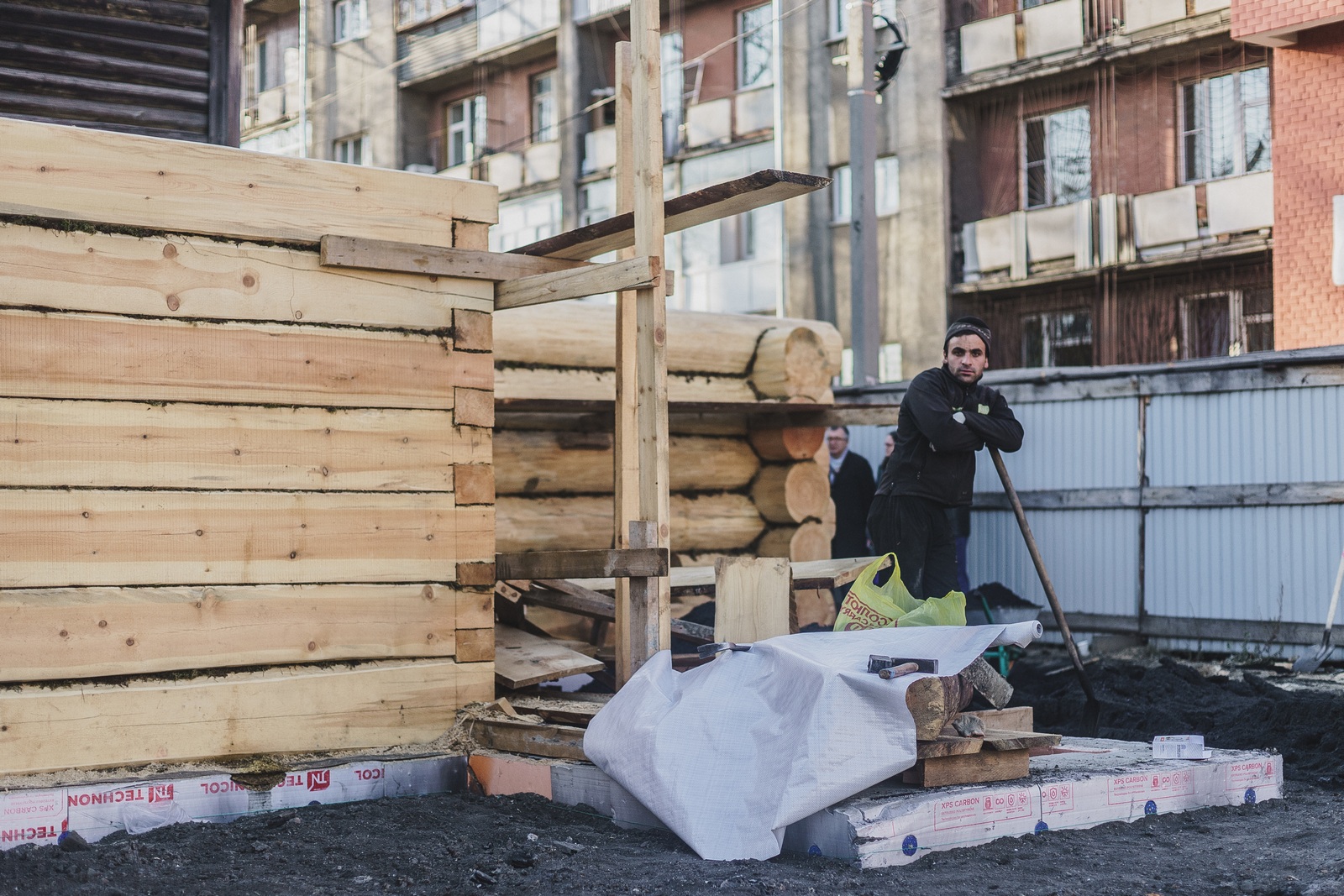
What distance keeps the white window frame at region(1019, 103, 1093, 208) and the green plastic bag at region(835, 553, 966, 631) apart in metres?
16.7

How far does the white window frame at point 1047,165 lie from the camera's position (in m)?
21.0

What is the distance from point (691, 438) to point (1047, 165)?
12.9m

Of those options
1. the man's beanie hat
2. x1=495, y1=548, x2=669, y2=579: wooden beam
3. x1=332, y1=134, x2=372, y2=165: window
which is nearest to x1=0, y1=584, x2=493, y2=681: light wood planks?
x1=495, y1=548, x2=669, y2=579: wooden beam

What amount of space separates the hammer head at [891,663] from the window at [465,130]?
83.6ft

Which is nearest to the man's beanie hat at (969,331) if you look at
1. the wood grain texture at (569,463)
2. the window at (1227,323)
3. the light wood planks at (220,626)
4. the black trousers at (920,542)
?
the black trousers at (920,542)

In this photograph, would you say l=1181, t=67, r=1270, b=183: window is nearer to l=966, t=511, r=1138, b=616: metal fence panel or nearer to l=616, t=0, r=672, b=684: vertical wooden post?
l=966, t=511, r=1138, b=616: metal fence panel

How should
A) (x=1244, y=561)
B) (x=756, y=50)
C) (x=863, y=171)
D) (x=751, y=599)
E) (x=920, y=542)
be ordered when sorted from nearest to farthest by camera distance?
(x=751, y=599) → (x=920, y=542) → (x=1244, y=561) → (x=863, y=171) → (x=756, y=50)

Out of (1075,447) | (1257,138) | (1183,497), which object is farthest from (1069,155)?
(1183,497)

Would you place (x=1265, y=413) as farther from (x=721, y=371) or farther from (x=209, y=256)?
(x=209, y=256)

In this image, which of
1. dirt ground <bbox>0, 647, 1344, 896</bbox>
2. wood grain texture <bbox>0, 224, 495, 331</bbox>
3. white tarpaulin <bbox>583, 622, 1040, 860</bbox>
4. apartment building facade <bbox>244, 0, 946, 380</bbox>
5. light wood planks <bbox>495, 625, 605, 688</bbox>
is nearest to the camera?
dirt ground <bbox>0, 647, 1344, 896</bbox>

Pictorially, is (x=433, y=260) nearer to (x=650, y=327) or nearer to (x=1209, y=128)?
(x=650, y=327)

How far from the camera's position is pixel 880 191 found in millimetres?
22688

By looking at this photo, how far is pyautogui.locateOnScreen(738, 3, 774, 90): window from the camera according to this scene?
23.4m

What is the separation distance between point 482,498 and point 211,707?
54.3 inches
